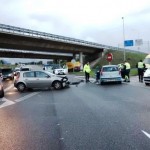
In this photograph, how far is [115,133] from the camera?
7.98m

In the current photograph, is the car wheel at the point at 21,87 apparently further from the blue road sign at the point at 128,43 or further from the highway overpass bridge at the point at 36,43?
the blue road sign at the point at 128,43

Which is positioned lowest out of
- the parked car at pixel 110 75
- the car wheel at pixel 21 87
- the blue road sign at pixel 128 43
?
the car wheel at pixel 21 87

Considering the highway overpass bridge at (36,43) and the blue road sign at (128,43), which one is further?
the blue road sign at (128,43)

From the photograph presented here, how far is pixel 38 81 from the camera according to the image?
2564 centimetres

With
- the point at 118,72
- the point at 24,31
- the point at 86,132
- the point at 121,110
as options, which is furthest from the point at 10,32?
the point at 86,132

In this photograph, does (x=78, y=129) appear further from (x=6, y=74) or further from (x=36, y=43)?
(x=36, y=43)

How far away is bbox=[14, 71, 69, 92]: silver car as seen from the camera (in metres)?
25.7

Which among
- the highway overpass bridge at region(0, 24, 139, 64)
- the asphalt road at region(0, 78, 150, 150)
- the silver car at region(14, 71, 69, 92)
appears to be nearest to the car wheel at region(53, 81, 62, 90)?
the silver car at region(14, 71, 69, 92)

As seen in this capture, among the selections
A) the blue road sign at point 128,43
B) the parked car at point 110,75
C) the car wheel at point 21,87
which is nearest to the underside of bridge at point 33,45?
the blue road sign at point 128,43

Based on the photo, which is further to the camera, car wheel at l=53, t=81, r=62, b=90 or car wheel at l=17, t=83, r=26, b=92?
car wheel at l=17, t=83, r=26, b=92

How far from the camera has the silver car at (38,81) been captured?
25672 mm

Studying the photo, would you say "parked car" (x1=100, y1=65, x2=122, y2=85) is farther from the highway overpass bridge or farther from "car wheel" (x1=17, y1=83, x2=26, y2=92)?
the highway overpass bridge

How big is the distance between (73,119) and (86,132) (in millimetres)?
2195

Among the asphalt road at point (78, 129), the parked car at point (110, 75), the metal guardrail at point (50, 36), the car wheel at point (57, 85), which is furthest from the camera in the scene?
the metal guardrail at point (50, 36)
